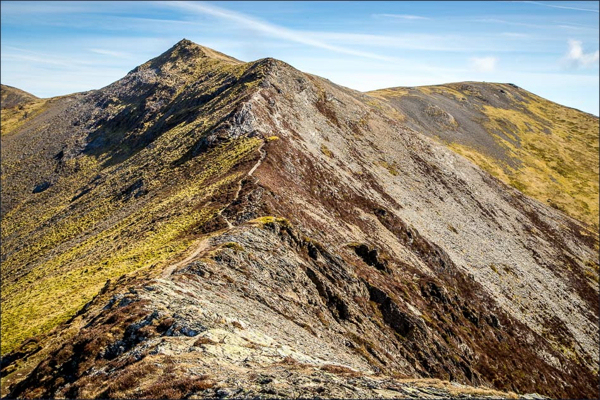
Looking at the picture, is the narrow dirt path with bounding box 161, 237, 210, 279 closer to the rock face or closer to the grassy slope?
the rock face

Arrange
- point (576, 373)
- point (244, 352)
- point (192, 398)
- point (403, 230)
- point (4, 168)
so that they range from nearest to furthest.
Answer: point (192, 398), point (244, 352), point (576, 373), point (403, 230), point (4, 168)

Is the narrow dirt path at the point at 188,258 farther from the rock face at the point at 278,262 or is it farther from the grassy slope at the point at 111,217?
the grassy slope at the point at 111,217

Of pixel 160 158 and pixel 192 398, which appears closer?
pixel 192 398

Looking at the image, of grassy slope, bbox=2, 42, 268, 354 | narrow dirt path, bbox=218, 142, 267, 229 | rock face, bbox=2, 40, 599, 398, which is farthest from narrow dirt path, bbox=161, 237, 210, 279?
narrow dirt path, bbox=218, 142, 267, 229

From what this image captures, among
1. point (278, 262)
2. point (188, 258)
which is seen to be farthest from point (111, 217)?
point (278, 262)

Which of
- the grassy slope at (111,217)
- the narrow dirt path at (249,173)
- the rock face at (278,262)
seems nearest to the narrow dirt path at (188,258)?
the rock face at (278,262)

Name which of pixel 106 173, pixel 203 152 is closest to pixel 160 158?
pixel 203 152

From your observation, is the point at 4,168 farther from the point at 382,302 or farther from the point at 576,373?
the point at 576,373
